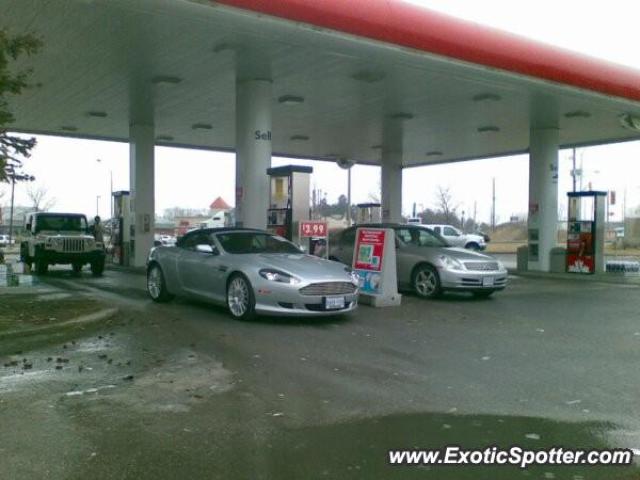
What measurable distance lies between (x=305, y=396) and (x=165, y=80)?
12.0 meters

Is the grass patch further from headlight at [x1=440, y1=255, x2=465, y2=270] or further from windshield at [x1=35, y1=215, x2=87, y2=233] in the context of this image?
windshield at [x1=35, y1=215, x2=87, y2=233]

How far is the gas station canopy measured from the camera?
1073cm

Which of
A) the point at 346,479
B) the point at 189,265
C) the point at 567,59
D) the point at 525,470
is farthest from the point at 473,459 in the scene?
the point at 567,59

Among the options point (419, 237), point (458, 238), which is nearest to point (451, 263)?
→ point (419, 237)

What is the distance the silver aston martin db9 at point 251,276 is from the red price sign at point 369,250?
1524 mm

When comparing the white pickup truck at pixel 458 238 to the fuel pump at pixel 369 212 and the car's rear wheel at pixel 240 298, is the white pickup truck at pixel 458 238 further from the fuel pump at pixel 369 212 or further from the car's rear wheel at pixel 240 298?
the car's rear wheel at pixel 240 298

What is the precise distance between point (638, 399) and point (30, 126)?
23053mm

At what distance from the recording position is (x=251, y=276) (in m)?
8.88

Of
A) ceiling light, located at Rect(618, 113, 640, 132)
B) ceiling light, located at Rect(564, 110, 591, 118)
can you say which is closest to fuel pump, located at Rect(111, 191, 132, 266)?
ceiling light, located at Rect(564, 110, 591, 118)

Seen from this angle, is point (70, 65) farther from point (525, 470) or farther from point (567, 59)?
point (525, 470)

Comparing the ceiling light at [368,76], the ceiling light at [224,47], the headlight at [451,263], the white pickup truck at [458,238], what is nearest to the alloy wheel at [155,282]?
the ceiling light at [224,47]

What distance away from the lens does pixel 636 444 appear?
4.33m

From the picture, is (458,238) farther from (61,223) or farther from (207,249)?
(207,249)

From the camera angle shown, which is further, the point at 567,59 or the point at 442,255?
the point at 567,59
